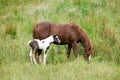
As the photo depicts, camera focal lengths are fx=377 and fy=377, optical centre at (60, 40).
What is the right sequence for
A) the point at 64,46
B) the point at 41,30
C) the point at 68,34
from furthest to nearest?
the point at 64,46 < the point at 41,30 < the point at 68,34

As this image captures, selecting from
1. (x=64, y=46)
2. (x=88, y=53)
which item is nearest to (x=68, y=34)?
(x=88, y=53)

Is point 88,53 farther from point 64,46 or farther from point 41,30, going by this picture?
point 41,30

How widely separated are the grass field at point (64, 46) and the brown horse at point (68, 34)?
29 centimetres

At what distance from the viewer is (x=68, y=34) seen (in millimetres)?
10414

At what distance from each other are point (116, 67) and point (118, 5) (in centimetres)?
533

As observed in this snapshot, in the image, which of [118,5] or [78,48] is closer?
[78,48]

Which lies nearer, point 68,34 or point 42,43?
point 42,43

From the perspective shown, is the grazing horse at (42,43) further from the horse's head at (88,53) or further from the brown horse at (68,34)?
the horse's head at (88,53)

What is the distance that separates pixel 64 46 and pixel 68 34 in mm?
990

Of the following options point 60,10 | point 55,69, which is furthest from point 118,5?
point 55,69

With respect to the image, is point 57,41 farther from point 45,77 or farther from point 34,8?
point 34,8

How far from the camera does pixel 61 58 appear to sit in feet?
33.6

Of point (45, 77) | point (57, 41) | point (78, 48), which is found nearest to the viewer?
point (45, 77)

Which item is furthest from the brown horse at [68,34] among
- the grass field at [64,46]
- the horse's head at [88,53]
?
the grass field at [64,46]
